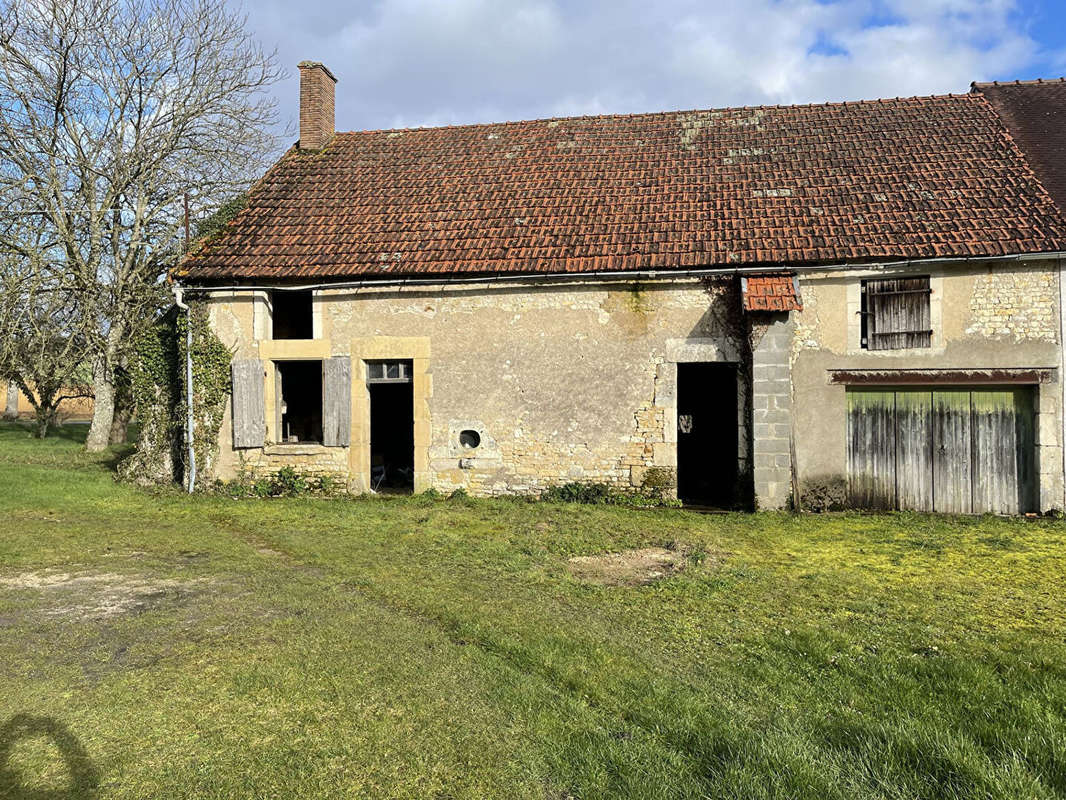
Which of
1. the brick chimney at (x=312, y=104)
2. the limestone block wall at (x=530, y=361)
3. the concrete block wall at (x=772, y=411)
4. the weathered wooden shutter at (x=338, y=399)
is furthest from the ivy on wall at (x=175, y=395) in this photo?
the concrete block wall at (x=772, y=411)

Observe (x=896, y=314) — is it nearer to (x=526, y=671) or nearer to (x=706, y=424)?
(x=706, y=424)

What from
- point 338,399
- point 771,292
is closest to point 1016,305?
point 771,292

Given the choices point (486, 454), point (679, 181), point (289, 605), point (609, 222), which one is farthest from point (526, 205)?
point (289, 605)

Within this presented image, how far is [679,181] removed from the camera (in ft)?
40.2

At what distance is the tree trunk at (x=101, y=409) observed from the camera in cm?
1678

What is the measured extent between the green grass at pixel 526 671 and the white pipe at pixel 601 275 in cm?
400

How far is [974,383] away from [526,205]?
297 inches

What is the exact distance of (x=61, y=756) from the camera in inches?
128

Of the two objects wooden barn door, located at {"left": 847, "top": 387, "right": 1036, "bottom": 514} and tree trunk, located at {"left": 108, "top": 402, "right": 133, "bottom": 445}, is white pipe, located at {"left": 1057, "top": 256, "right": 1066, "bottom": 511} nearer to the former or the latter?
wooden barn door, located at {"left": 847, "top": 387, "right": 1036, "bottom": 514}

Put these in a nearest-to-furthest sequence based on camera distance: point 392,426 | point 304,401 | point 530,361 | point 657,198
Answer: point 530,361, point 657,198, point 304,401, point 392,426

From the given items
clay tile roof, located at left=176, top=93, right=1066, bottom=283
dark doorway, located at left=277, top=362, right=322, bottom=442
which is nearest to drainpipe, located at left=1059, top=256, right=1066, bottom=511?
clay tile roof, located at left=176, top=93, right=1066, bottom=283

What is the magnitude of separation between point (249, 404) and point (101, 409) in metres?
8.26

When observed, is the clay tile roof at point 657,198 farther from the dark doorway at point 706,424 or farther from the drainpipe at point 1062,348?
the dark doorway at point 706,424

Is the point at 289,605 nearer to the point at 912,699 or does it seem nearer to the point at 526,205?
the point at 912,699
